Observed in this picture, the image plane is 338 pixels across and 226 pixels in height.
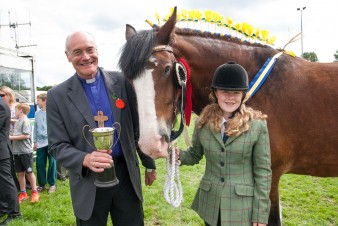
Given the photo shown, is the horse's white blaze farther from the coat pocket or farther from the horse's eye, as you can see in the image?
the coat pocket

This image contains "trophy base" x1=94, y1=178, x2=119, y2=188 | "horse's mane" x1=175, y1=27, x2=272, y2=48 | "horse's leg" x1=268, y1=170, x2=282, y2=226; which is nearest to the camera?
"trophy base" x1=94, y1=178, x2=119, y2=188

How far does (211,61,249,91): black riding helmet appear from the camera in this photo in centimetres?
191

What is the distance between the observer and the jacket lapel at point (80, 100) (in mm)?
2053

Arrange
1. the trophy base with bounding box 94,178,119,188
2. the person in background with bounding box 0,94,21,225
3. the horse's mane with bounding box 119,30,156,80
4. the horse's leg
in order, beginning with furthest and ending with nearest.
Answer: the person in background with bounding box 0,94,21,225
the horse's leg
the horse's mane with bounding box 119,30,156,80
the trophy base with bounding box 94,178,119,188

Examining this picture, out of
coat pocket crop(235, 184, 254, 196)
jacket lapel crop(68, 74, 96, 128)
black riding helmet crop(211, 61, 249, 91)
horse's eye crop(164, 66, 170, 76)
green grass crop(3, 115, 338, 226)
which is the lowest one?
green grass crop(3, 115, 338, 226)

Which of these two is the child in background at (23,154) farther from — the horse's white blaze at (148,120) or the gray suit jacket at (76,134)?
the horse's white blaze at (148,120)

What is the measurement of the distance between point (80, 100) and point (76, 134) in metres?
0.27

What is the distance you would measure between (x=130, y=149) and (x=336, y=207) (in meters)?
4.10

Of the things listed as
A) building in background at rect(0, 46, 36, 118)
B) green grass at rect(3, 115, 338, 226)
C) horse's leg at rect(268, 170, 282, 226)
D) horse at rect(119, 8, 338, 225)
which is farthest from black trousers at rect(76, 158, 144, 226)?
building in background at rect(0, 46, 36, 118)

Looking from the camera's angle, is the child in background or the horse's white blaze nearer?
the horse's white blaze

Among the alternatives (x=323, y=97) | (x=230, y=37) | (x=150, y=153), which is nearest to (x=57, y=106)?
(x=150, y=153)

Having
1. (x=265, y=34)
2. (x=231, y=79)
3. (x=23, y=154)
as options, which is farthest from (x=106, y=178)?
(x=23, y=154)

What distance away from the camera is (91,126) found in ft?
6.72

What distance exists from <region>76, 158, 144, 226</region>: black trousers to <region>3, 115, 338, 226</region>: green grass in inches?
72.8
